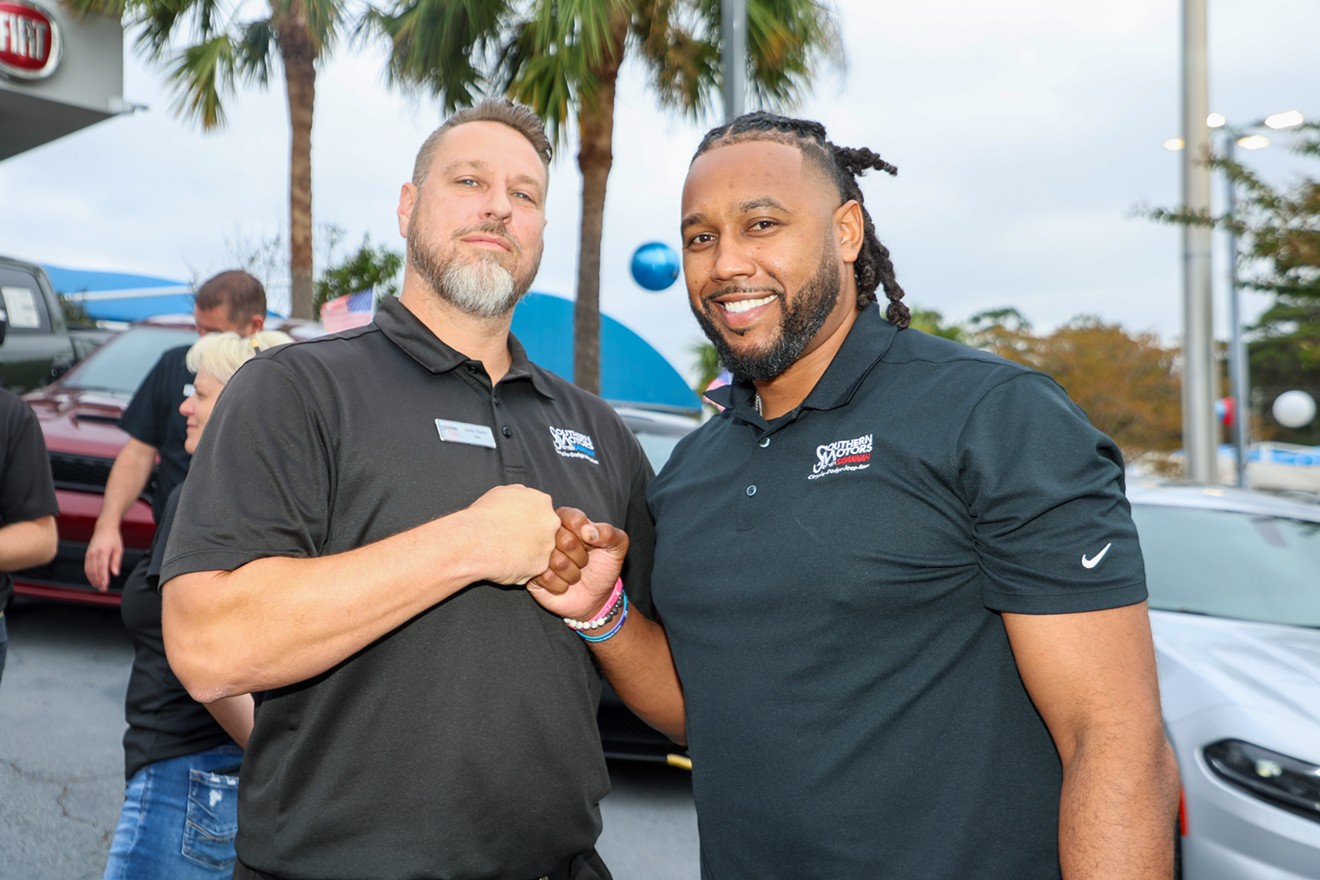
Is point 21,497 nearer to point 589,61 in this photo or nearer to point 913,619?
point 913,619

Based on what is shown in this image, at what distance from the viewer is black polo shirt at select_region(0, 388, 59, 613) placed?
3.51m

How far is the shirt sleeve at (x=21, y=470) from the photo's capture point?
351 cm

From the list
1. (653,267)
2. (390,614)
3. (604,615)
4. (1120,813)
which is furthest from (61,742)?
(653,267)

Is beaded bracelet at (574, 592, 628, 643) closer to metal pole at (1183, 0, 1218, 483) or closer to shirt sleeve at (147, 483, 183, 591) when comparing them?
shirt sleeve at (147, 483, 183, 591)

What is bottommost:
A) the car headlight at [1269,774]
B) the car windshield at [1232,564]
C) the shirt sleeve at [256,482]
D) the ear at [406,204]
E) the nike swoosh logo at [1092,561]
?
the car headlight at [1269,774]

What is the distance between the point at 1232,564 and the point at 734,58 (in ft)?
15.5

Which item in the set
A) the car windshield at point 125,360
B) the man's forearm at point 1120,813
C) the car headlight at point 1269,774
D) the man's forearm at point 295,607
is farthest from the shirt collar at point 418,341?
the car windshield at point 125,360

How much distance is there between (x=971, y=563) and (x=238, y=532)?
1311 millimetres

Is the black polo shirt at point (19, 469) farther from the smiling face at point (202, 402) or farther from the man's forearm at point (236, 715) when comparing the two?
the man's forearm at point (236, 715)

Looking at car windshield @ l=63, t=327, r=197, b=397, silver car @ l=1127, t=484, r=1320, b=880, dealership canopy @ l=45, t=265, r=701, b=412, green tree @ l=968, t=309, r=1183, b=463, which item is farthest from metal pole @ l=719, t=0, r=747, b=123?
green tree @ l=968, t=309, r=1183, b=463

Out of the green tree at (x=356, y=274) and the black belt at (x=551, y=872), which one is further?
the green tree at (x=356, y=274)

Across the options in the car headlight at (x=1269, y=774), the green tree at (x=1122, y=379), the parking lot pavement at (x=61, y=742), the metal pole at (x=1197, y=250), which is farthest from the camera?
the green tree at (x=1122, y=379)

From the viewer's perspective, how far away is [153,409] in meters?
5.20

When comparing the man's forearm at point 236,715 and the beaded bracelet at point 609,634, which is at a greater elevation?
the beaded bracelet at point 609,634
